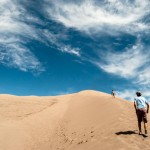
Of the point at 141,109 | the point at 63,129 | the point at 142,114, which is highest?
the point at 63,129

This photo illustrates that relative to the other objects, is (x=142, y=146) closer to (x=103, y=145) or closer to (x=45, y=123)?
(x=103, y=145)

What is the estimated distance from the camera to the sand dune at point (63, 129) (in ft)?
39.7

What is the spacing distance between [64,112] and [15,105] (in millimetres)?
5685

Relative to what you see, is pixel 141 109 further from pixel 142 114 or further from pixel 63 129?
pixel 63 129

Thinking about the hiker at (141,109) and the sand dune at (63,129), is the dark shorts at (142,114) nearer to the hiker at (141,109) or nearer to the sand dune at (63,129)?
the hiker at (141,109)

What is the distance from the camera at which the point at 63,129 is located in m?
20.0

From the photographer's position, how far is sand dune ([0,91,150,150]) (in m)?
12.1

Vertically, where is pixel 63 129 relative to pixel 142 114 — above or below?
above

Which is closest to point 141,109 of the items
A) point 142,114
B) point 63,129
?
point 142,114

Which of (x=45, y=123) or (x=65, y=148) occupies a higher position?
(x=45, y=123)

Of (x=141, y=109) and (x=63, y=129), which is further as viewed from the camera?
(x=63, y=129)

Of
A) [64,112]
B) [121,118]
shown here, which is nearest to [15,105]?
[64,112]

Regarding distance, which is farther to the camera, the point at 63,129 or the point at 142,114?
the point at 63,129

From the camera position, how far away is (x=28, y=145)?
650 inches
